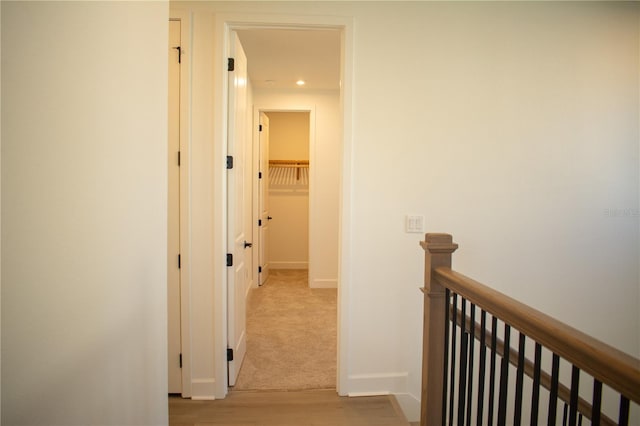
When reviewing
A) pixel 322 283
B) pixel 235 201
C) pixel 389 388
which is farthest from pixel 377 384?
pixel 322 283

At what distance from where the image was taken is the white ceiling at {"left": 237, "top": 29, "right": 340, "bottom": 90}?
115 inches

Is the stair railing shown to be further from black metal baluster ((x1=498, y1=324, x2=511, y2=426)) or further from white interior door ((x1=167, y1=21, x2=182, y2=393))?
white interior door ((x1=167, y1=21, x2=182, y2=393))

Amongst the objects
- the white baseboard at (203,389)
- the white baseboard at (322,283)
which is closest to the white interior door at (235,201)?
the white baseboard at (203,389)

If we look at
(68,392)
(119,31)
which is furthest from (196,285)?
(119,31)

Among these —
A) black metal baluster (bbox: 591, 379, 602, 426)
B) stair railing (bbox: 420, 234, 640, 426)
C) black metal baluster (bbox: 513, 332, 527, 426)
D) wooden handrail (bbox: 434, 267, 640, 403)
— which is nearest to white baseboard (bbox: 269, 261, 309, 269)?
stair railing (bbox: 420, 234, 640, 426)

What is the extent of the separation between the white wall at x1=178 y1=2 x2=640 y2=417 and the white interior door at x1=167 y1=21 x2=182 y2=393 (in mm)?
482

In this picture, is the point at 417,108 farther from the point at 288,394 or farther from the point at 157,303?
the point at 288,394

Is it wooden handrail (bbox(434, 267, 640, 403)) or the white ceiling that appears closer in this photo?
wooden handrail (bbox(434, 267, 640, 403))

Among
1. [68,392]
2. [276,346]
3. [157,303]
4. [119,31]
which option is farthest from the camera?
[276,346]

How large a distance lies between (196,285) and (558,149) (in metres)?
2.60

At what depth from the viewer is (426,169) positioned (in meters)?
2.21

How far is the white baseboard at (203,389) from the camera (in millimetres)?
2148

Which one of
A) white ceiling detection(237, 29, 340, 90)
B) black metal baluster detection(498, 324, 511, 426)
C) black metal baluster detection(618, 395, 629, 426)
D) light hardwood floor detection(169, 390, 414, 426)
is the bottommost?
light hardwood floor detection(169, 390, 414, 426)

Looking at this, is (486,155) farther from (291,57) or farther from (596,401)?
(291,57)
